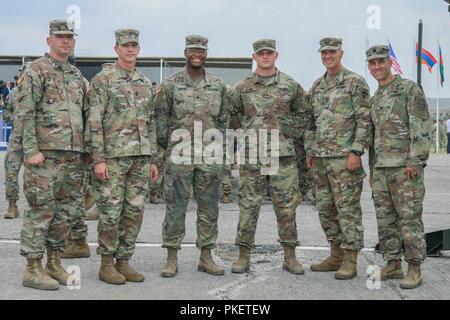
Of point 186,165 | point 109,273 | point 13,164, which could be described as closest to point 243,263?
point 186,165

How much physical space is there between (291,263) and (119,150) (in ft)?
6.29

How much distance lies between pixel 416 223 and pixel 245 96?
1944 millimetres

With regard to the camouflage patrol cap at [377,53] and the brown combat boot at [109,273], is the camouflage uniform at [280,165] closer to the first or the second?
the camouflage patrol cap at [377,53]

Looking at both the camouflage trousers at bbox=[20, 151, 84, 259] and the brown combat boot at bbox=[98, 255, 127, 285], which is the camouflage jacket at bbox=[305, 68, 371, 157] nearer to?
the brown combat boot at bbox=[98, 255, 127, 285]

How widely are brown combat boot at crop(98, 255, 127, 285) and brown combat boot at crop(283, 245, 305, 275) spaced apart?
1532mm

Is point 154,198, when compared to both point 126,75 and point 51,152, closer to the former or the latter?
point 126,75

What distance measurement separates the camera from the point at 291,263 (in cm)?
569

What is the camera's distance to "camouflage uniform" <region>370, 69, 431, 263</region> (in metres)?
5.14

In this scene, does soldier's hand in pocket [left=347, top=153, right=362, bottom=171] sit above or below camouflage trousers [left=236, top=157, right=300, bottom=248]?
above

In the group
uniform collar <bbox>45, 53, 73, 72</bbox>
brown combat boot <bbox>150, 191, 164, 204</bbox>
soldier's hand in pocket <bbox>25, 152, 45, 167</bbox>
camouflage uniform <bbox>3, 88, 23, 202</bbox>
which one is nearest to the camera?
soldier's hand in pocket <bbox>25, 152, 45, 167</bbox>

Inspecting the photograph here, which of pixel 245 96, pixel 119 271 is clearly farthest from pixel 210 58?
pixel 119 271

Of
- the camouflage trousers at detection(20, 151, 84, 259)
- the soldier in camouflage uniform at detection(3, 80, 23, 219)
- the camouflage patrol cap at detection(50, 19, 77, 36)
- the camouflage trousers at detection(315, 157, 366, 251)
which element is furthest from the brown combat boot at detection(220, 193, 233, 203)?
the camouflage patrol cap at detection(50, 19, 77, 36)

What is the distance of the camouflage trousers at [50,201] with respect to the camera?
498 centimetres
